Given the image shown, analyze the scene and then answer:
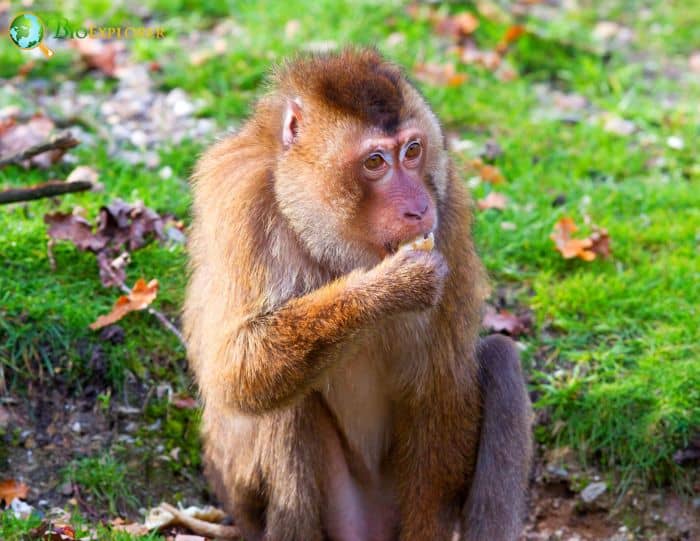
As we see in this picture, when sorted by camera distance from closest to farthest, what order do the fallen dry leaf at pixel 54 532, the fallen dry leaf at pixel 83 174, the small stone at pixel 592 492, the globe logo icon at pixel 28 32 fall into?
the fallen dry leaf at pixel 54 532 → the small stone at pixel 592 492 → the fallen dry leaf at pixel 83 174 → the globe logo icon at pixel 28 32

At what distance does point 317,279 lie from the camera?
427cm

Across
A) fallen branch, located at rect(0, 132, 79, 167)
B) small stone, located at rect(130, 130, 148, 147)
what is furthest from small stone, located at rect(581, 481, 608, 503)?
small stone, located at rect(130, 130, 148, 147)

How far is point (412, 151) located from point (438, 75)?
4.03m

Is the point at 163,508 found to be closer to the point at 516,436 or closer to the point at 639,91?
the point at 516,436

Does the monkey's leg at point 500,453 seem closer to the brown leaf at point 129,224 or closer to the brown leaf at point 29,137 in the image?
the brown leaf at point 129,224

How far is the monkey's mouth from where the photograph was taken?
13.0 feet

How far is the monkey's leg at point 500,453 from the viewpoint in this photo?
4.60 metres

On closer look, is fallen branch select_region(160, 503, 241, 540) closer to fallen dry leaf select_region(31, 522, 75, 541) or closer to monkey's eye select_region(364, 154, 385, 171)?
fallen dry leaf select_region(31, 522, 75, 541)

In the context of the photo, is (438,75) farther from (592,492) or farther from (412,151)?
(412,151)

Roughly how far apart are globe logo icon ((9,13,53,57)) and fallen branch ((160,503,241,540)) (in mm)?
3433

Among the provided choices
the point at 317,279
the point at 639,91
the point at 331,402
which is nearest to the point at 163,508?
the point at 331,402

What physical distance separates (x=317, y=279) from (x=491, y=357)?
0.95m

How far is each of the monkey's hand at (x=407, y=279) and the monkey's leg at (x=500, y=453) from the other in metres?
0.90

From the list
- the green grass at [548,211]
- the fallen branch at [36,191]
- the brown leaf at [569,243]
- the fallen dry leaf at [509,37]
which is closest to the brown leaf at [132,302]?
the green grass at [548,211]
